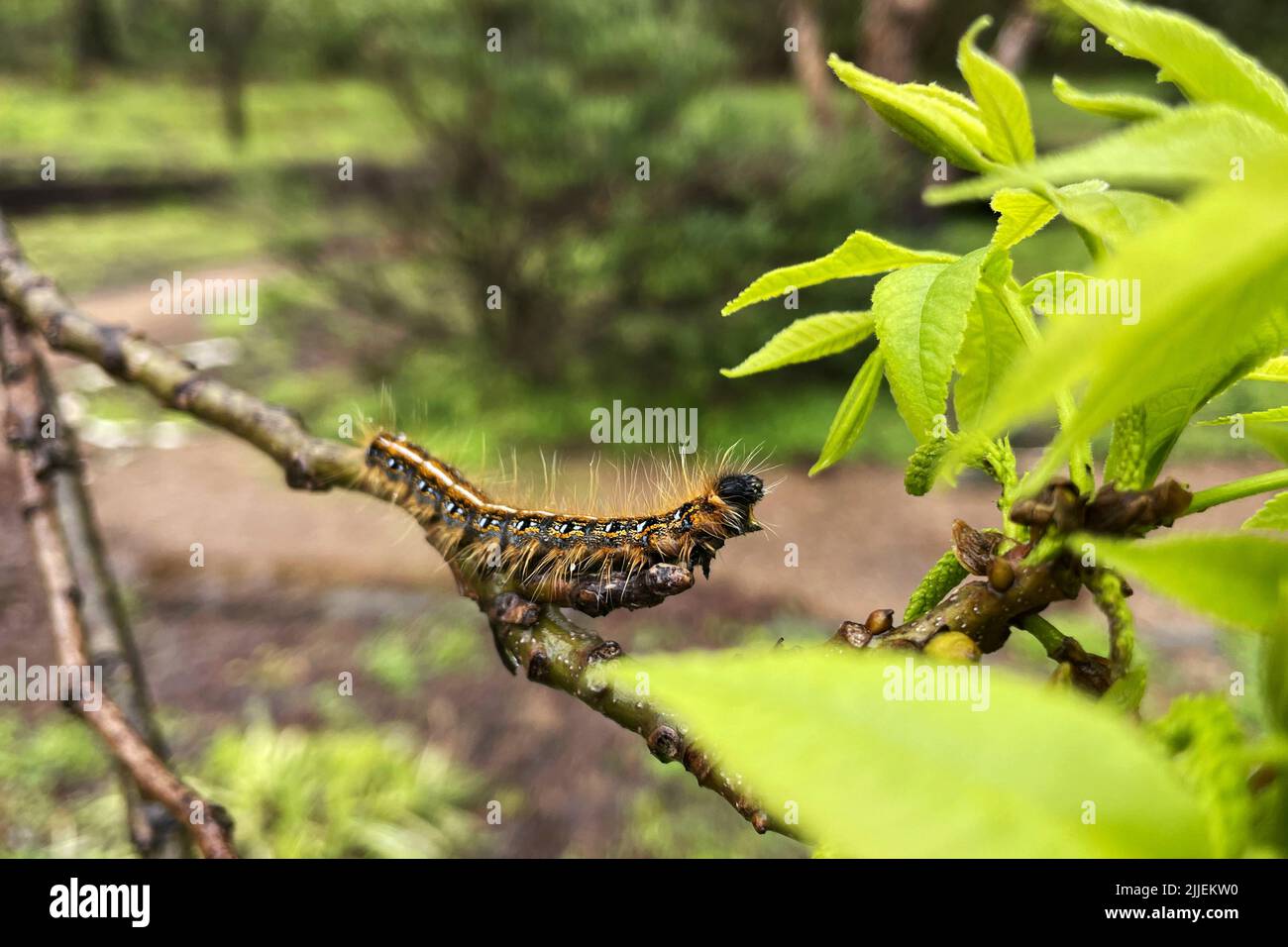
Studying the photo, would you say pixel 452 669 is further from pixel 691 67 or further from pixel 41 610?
pixel 691 67

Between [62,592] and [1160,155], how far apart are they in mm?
1331

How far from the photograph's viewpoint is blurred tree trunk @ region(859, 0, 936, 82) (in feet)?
30.5

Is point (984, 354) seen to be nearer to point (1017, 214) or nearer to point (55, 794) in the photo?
point (1017, 214)

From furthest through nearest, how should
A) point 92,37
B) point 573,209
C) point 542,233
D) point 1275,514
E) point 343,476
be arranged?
1. point 92,37
2. point 542,233
3. point 573,209
4. point 343,476
5. point 1275,514

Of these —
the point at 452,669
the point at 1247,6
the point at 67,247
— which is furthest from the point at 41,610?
the point at 1247,6

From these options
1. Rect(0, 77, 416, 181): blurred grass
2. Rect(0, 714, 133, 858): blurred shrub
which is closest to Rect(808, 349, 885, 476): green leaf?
Rect(0, 714, 133, 858): blurred shrub

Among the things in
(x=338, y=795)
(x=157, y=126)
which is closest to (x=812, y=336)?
(x=338, y=795)

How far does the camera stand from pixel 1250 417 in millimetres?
638

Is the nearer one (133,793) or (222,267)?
(133,793)

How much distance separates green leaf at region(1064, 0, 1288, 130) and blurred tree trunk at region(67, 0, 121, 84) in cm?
2380

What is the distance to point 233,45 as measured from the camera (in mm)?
16188

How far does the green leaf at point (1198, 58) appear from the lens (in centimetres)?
49

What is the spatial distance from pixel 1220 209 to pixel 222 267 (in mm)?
14309

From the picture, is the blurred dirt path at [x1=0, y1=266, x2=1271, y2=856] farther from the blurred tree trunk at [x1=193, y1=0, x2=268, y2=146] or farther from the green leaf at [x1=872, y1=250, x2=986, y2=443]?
the blurred tree trunk at [x1=193, y1=0, x2=268, y2=146]
